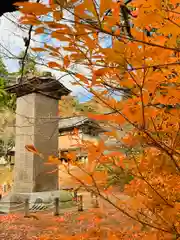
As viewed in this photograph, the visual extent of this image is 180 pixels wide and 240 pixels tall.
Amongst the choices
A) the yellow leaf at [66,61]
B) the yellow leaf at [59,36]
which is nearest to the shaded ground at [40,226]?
the yellow leaf at [66,61]

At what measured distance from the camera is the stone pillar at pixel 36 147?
9625 millimetres

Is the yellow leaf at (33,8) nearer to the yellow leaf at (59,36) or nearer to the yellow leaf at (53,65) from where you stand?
the yellow leaf at (59,36)

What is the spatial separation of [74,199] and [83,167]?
970cm

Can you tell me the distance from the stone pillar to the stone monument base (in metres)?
0.21

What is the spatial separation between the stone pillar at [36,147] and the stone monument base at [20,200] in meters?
0.21

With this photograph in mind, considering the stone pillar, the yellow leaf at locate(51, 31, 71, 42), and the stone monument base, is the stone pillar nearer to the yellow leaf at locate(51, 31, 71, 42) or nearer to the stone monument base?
the stone monument base

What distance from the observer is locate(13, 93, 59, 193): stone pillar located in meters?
9.62

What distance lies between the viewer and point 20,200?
9.52 metres

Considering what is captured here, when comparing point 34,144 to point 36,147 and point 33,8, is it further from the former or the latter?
point 33,8

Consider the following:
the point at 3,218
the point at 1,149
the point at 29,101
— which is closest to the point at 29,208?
the point at 3,218

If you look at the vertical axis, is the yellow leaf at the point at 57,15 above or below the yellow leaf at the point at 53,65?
above

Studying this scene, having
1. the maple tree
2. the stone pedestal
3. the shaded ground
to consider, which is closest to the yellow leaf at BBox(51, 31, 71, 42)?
the maple tree

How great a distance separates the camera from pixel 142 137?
41.4 inches

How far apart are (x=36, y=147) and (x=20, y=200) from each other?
6.45ft
